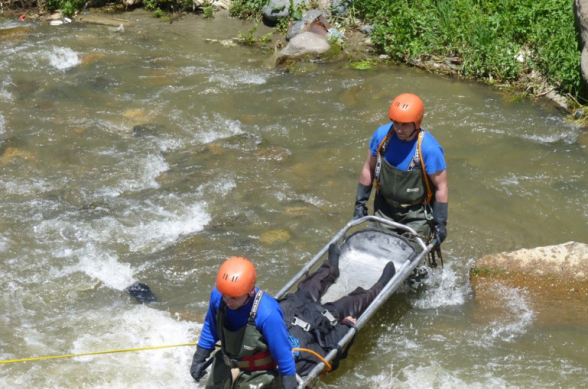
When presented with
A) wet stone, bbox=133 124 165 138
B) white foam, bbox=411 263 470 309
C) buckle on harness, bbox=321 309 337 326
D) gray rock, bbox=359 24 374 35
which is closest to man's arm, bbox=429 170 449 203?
white foam, bbox=411 263 470 309

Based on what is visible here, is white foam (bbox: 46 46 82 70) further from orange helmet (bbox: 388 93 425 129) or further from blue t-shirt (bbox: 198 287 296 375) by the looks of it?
blue t-shirt (bbox: 198 287 296 375)

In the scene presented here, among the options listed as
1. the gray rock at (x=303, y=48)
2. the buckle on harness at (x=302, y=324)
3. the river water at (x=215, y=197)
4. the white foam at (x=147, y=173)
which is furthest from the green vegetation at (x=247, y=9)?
the buckle on harness at (x=302, y=324)

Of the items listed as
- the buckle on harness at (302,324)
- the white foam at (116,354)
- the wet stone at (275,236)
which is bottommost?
the white foam at (116,354)

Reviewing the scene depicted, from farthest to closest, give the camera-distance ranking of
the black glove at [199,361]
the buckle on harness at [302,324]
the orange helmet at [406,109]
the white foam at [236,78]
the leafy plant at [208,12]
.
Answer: the leafy plant at [208,12]
the white foam at [236,78]
the orange helmet at [406,109]
the buckle on harness at [302,324]
the black glove at [199,361]

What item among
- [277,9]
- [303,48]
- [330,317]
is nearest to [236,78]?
[303,48]

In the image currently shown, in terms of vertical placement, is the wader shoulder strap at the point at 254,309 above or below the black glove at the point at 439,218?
above

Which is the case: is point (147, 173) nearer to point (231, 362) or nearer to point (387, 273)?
point (387, 273)

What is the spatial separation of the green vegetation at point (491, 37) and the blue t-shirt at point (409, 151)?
573cm

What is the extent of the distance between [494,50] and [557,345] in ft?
21.3

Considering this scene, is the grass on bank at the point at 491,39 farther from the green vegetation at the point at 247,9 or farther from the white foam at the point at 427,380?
the white foam at the point at 427,380

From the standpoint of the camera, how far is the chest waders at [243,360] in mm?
4621

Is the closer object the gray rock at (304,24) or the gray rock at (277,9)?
the gray rock at (304,24)

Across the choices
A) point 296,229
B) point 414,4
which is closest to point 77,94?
point 296,229

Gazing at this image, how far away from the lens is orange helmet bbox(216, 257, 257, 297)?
4379 millimetres
